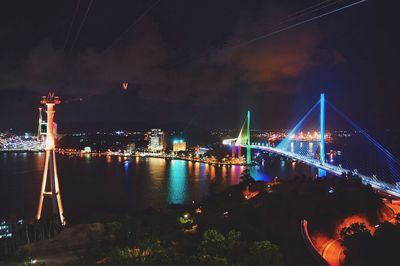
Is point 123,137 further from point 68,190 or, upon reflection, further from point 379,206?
point 379,206

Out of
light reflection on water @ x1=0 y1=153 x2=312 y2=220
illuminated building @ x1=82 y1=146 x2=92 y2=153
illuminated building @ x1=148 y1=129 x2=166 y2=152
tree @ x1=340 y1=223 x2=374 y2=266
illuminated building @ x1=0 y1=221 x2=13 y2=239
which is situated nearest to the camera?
tree @ x1=340 y1=223 x2=374 y2=266

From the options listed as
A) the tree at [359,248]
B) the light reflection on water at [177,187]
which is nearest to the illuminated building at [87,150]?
the light reflection on water at [177,187]

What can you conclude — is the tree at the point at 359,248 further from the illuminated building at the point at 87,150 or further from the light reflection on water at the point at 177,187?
the illuminated building at the point at 87,150

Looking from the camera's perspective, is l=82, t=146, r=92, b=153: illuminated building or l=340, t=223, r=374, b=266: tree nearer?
l=340, t=223, r=374, b=266: tree

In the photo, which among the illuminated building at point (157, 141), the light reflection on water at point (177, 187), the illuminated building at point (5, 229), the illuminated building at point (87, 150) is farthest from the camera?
the illuminated building at point (157, 141)

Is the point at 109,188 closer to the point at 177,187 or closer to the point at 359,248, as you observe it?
the point at 177,187

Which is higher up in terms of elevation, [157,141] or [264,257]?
[157,141]

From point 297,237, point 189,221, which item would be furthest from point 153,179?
point 297,237

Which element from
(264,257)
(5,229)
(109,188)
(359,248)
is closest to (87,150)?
(109,188)

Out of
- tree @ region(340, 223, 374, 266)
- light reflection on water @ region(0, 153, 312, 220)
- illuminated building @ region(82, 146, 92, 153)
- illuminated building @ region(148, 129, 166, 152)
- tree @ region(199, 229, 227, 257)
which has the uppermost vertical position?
illuminated building @ region(148, 129, 166, 152)

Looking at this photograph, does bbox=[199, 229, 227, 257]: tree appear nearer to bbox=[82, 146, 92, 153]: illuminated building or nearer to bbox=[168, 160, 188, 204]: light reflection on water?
bbox=[168, 160, 188, 204]: light reflection on water

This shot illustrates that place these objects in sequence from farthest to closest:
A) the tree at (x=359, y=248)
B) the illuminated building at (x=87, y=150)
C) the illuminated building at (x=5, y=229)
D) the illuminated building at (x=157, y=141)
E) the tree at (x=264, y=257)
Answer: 1. the illuminated building at (x=157, y=141)
2. the illuminated building at (x=87, y=150)
3. the illuminated building at (x=5, y=229)
4. the tree at (x=359, y=248)
5. the tree at (x=264, y=257)

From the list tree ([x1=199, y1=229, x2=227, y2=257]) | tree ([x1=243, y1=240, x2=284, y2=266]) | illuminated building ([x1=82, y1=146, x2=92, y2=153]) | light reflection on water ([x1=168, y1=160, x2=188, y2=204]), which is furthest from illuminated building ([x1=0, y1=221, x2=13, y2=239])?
illuminated building ([x1=82, y1=146, x2=92, y2=153])
